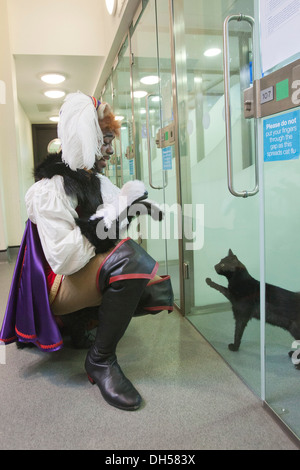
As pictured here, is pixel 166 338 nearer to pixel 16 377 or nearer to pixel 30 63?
pixel 16 377

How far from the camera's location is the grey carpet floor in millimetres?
1114

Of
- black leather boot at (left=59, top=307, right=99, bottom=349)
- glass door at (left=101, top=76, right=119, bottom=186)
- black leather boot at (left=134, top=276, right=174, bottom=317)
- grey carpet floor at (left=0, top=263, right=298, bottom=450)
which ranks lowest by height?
grey carpet floor at (left=0, top=263, right=298, bottom=450)

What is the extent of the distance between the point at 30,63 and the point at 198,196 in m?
4.04

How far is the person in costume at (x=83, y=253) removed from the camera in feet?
4.25

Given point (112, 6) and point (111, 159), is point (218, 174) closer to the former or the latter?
point (112, 6)

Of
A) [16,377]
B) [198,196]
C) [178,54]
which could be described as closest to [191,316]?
[198,196]

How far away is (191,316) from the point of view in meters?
2.11

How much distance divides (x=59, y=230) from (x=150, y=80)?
6.04 ft

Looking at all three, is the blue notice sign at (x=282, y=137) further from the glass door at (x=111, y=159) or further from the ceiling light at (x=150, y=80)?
the glass door at (x=111, y=159)

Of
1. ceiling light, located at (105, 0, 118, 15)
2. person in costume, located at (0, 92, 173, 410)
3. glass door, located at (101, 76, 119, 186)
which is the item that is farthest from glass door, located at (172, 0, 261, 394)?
glass door, located at (101, 76, 119, 186)

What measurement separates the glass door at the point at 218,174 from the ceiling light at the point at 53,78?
12.9ft

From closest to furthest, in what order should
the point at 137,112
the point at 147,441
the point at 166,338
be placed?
the point at 147,441 → the point at 166,338 → the point at 137,112

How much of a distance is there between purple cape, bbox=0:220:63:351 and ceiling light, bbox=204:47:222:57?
3.94ft

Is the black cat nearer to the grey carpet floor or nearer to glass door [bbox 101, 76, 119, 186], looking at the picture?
the grey carpet floor
